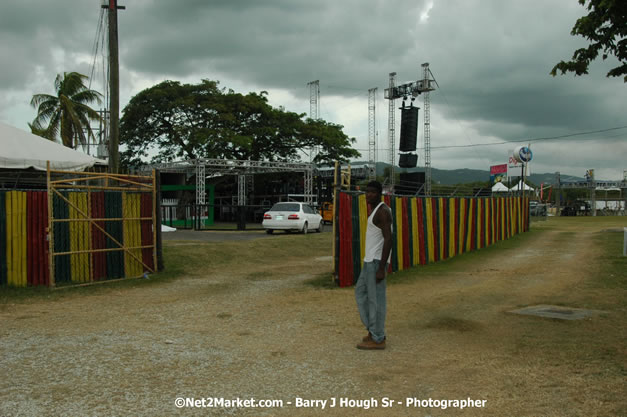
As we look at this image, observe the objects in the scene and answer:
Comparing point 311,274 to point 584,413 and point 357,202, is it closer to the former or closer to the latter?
point 357,202

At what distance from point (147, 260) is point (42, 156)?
3487 mm

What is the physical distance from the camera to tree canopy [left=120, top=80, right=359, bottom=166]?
38.9m

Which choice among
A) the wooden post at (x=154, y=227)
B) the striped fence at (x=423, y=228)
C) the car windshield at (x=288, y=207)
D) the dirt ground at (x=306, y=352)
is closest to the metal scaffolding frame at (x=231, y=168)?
the car windshield at (x=288, y=207)

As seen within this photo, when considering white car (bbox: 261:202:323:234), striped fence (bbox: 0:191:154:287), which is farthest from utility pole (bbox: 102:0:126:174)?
white car (bbox: 261:202:323:234)

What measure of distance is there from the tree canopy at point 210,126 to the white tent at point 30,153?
24.9 meters

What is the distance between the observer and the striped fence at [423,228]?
33.6ft

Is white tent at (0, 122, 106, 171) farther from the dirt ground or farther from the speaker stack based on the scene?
the speaker stack

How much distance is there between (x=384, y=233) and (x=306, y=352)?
1487 mm

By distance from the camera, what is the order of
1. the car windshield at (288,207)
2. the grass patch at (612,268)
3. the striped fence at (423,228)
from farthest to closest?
the car windshield at (288,207) < the striped fence at (423,228) < the grass patch at (612,268)

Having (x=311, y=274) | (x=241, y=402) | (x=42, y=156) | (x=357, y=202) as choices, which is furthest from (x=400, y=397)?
(x=42, y=156)

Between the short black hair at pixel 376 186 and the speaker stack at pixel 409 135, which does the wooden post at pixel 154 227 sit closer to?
the short black hair at pixel 376 186

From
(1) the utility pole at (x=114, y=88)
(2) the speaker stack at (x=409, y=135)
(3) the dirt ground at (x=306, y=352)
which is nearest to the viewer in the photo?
(3) the dirt ground at (x=306, y=352)

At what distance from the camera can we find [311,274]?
39.4 feet

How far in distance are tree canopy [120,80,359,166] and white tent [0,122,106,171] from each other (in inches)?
979
